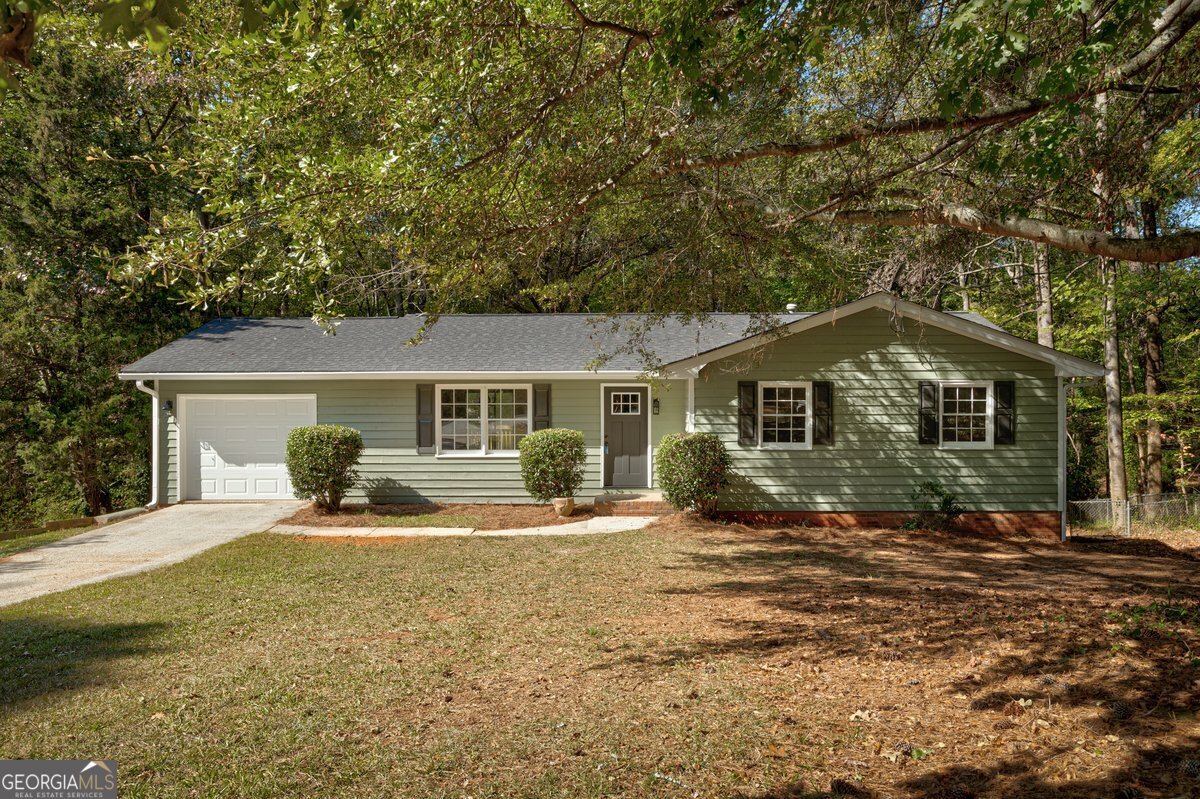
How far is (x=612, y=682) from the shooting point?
5.03 meters

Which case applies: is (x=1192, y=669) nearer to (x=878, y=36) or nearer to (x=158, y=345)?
(x=878, y=36)

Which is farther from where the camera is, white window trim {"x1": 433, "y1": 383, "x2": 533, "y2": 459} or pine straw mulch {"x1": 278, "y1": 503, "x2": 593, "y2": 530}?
white window trim {"x1": 433, "y1": 383, "x2": 533, "y2": 459}

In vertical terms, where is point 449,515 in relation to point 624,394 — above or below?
below

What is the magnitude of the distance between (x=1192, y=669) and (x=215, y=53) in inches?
368

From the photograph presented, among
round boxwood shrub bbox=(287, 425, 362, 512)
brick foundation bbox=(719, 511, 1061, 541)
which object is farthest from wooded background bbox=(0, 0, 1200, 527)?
round boxwood shrub bbox=(287, 425, 362, 512)

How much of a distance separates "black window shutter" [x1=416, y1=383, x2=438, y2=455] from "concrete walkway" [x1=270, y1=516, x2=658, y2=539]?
8.42 feet

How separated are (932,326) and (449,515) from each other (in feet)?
28.7

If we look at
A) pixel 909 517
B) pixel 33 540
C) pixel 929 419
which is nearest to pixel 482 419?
pixel 33 540

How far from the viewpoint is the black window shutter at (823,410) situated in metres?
12.4

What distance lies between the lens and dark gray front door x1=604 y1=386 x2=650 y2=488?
14.9 m

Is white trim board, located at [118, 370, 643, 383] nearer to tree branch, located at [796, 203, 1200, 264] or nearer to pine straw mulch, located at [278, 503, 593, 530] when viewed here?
pine straw mulch, located at [278, 503, 593, 530]

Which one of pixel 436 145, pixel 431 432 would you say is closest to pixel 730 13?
pixel 436 145

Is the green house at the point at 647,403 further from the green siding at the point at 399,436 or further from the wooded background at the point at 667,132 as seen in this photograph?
the wooded background at the point at 667,132

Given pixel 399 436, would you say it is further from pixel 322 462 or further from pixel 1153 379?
pixel 1153 379
